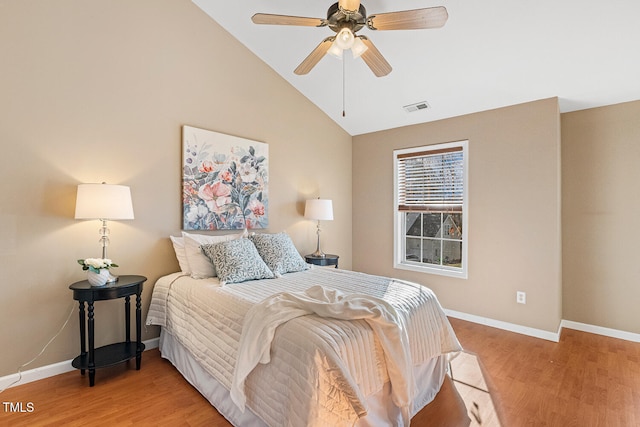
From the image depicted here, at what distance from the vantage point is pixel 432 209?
13.2 feet

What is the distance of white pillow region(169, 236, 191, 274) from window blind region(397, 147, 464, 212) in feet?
9.15

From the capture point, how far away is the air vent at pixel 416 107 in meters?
3.68

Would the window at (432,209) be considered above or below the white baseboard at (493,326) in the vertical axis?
above

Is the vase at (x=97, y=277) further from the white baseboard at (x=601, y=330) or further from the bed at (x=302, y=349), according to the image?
the white baseboard at (x=601, y=330)

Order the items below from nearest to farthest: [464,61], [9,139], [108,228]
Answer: [9,139], [108,228], [464,61]

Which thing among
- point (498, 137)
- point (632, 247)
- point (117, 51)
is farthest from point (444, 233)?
point (117, 51)

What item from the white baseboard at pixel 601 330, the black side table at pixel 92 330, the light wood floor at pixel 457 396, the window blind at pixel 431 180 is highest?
the window blind at pixel 431 180

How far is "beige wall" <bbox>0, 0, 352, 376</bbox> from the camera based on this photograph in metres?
2.20

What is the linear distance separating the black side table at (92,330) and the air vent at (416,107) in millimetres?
3316

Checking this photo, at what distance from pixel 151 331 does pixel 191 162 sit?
62.6 inches

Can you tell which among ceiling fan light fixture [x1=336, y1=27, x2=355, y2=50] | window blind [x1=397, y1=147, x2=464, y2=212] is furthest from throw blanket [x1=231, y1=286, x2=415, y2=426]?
window blind [x1=397, y1=147, x2=464, y2=212]

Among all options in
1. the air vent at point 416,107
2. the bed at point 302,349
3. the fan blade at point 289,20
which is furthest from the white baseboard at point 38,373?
the air vent at point 416,107

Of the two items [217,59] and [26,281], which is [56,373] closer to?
[26,281]

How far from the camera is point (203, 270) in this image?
2.69 meters
